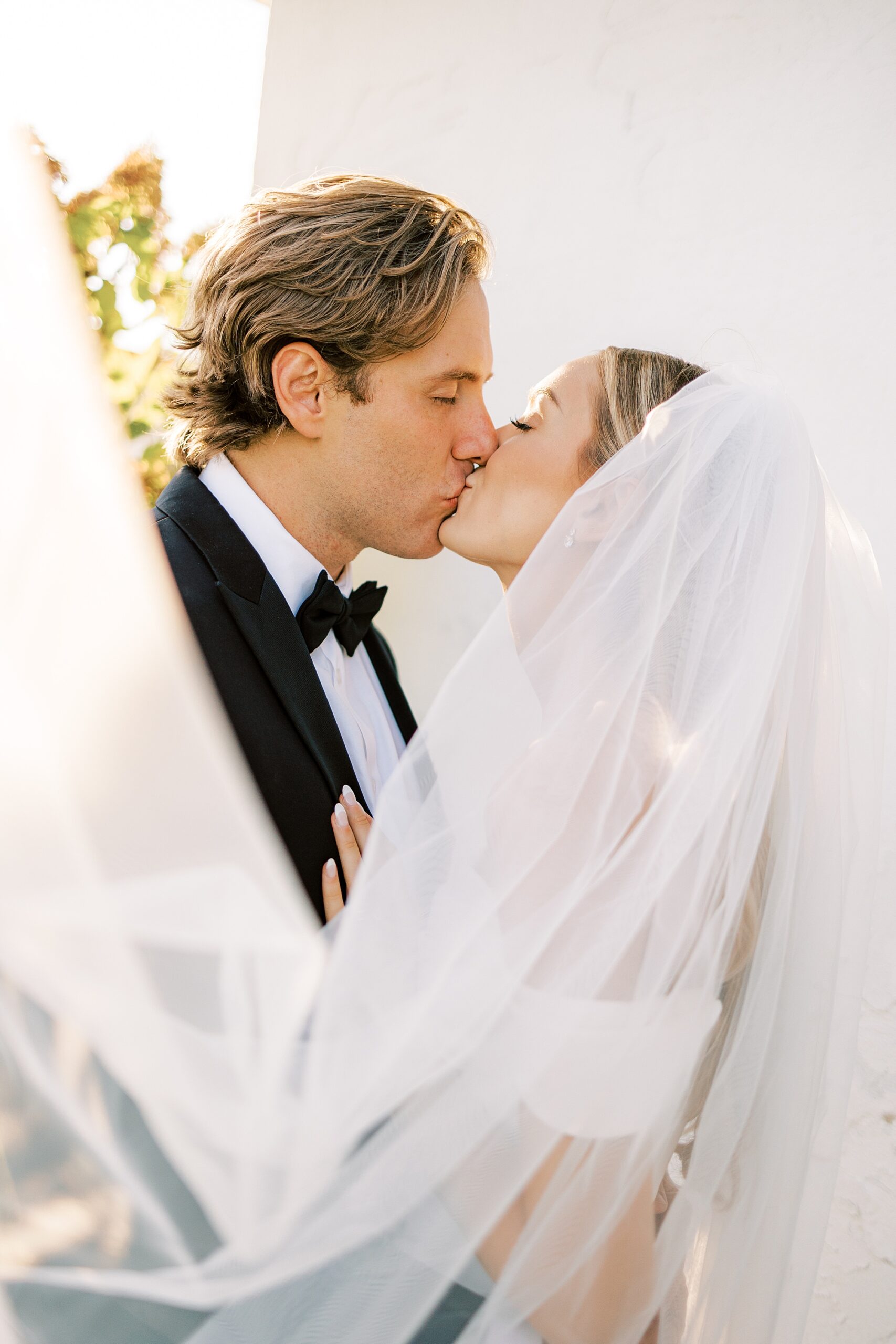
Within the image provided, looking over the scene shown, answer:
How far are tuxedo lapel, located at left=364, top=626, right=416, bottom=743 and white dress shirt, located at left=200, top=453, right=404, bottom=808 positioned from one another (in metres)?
0.12

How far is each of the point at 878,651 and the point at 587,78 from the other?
5.85 ft

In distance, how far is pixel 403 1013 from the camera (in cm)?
125

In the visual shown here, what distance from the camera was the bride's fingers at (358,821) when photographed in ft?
5.96

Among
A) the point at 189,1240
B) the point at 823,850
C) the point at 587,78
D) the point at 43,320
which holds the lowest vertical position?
the point at 189,1240

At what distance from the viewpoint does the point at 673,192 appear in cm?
235

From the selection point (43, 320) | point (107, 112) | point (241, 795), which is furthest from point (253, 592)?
point (107, 112)

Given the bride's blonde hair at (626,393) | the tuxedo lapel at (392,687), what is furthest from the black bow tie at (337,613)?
the bride's blonde hair at (626,393)

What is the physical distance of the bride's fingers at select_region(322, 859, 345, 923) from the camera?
5.76 feet

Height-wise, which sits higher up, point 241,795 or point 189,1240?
point 241,795

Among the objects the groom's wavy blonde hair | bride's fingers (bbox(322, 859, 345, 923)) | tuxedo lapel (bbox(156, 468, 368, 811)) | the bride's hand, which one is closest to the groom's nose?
the groom's wavy blonde hair

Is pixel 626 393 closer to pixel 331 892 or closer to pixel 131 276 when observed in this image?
pixel 331 892

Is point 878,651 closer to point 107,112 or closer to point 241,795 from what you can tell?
point 241,795

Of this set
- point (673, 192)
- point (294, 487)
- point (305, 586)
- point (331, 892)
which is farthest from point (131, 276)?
point (331, 892)

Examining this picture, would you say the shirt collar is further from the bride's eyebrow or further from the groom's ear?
the bride's eyebrow
